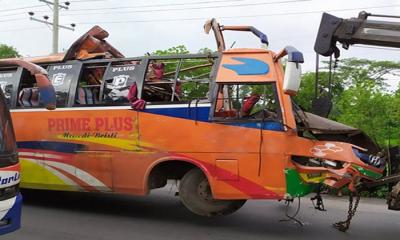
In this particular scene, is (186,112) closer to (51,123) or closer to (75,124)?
(75,124)

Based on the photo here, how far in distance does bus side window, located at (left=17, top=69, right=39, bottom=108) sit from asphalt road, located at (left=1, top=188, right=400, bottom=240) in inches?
70.1

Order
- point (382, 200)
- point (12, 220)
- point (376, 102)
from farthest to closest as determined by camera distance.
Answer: point (376, 102), point (382, 200), point (12, 220)

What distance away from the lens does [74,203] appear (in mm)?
9938

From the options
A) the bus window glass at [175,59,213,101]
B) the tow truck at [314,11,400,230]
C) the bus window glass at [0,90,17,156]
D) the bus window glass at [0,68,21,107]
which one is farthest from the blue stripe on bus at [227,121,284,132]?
the bus window glass at [0,68,21,107]

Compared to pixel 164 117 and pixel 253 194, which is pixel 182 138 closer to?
pixel 164 117

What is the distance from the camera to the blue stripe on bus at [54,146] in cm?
895

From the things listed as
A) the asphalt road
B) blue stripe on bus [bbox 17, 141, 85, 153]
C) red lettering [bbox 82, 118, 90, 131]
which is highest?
red lettering [bbox 82, 118, 90, 131]

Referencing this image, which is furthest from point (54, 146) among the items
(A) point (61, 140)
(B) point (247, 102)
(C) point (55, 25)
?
(C) point (55, 25)

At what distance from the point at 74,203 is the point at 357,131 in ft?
16.7

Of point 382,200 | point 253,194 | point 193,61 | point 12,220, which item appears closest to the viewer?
point 12,220

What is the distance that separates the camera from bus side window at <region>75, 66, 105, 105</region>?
9.05 m

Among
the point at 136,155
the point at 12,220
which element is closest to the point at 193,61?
the point at 136,155

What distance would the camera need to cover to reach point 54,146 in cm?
916

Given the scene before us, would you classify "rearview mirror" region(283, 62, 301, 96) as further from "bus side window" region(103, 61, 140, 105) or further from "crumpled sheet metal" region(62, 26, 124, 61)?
"crumpled sheet metal" region(62, 26, 124, 61)
